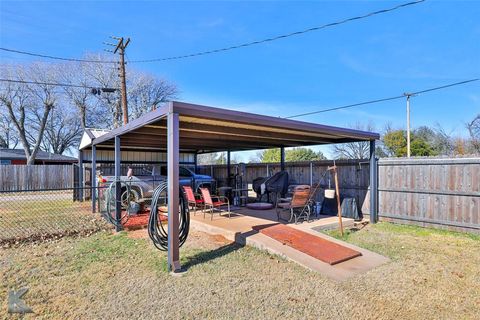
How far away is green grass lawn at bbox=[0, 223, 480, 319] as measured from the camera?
9.27ft

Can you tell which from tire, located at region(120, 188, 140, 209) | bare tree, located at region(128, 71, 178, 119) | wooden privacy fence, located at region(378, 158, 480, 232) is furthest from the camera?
bare tree, located at region(128, 71, 178, 119)

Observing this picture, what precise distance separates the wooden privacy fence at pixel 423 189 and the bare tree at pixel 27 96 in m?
22.9

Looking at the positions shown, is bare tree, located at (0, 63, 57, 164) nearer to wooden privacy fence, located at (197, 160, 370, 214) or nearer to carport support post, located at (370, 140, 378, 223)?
wooden privacy fence, located at (197, 160, 370, 214)

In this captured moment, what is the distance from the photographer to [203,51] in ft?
41.3

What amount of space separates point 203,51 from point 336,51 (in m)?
6.73

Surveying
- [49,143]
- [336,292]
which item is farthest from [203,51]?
[49,143]

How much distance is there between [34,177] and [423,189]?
18.1 meters

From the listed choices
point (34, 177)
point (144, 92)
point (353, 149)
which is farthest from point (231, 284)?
point (353, 149)

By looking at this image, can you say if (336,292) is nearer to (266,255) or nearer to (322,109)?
(266,255)

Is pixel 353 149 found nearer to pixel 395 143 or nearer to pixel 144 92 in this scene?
pixel 395 143

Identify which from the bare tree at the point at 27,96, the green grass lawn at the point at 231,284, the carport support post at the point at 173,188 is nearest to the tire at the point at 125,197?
the green grass lawn at the point at 231,284

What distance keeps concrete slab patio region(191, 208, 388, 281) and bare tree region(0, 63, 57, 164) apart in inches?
829

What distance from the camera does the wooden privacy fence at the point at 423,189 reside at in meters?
5.75

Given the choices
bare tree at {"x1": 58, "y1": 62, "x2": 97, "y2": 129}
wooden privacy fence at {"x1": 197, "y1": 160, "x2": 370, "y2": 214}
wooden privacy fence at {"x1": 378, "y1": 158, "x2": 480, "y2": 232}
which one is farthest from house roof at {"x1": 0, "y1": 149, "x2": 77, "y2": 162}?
wooden privacy fence at {"x1": 378, "y1": 158, "x2": 480, "y2": 232}
